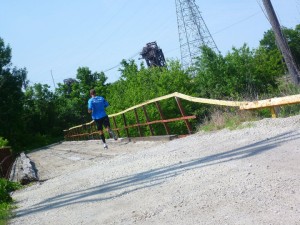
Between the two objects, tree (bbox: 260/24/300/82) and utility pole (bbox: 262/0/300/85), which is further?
tree (bbox: 260/24/300/82)

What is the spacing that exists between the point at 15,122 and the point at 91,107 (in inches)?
1609

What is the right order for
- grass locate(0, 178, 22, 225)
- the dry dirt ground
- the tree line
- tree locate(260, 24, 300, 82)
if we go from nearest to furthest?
the dry dirt ground < grass locate(0, 178, 22, 225) < the tree line < tree locate(260, 24, 300, 82)

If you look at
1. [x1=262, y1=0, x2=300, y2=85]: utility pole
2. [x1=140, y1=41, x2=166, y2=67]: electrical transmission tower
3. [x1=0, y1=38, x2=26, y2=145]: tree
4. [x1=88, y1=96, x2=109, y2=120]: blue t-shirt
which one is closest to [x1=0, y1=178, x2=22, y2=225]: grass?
[x1=88, y1=96, x2=109, y2=120]: blue t-shirt

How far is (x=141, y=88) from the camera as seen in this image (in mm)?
28562

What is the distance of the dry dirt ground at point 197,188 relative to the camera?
11.9ft

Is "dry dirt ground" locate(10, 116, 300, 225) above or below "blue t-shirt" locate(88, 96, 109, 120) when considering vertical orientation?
below

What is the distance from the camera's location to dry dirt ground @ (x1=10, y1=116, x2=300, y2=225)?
3618 mm

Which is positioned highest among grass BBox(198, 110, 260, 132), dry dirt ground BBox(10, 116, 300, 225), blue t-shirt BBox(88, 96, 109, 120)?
blue t-shirt BBox(88, 96, 109, 120)

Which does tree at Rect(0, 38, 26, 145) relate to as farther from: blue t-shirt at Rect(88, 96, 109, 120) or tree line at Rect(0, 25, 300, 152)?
blue t-shirt at Rect(88, 96, 109, 120)

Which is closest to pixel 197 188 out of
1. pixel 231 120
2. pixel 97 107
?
pixel 231 120

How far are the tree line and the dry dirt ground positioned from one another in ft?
12.7

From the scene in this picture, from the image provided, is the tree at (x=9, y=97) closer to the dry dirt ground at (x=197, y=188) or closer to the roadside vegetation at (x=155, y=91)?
the roadside vegetation at (x=155, y=91)

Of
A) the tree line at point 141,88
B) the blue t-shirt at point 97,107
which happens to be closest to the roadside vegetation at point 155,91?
the tree line at point 141,88

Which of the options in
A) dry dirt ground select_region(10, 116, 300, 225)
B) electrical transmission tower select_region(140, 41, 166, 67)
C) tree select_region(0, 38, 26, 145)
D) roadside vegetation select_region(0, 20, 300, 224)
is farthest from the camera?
electrical transmission tower select_region(140, 41, 166, 67)
